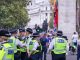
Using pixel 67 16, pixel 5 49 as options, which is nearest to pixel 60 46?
pixel 5 49

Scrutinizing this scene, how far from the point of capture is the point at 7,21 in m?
34.4

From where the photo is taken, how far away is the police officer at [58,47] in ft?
47.9

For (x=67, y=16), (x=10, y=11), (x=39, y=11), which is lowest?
(x=67, y=16)

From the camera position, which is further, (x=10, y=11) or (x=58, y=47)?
(x=10, y=11)

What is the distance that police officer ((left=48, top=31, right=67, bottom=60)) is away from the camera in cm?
1459

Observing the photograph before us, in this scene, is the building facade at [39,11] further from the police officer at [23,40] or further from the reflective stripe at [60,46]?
the reflective stripe at [60,46]

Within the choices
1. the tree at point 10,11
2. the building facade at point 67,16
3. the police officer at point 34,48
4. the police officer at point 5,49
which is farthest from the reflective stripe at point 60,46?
the building facade at point 67,16

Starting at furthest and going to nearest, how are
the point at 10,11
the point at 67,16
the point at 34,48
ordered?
1. the point at 10,11
2. the point at 67,16
3. the point at 34,48

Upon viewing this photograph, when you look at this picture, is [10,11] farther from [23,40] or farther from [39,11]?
[39,11]

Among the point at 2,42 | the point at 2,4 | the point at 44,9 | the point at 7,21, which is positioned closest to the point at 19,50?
the point at 2,42

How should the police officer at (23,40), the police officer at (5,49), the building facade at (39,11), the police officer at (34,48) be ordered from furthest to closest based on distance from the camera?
the building facade at (39,11) < the police officer at (23,40) < the police officer at (34,48) < the police officer at (5,49)

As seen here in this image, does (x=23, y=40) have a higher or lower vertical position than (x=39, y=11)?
lower

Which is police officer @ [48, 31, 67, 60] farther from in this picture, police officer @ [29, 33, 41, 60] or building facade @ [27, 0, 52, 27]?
building facade @ [27, 0, 52, 27]

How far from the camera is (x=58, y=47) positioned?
1469 cm
